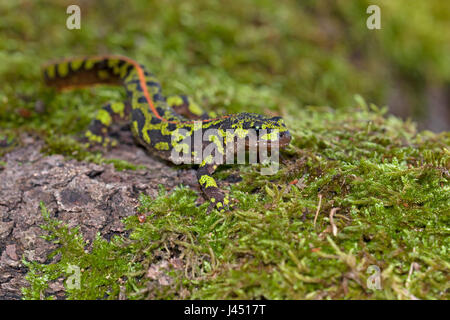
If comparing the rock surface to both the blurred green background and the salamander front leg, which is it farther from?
the blurred green background

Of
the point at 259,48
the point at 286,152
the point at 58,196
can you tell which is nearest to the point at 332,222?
the point at 286,152

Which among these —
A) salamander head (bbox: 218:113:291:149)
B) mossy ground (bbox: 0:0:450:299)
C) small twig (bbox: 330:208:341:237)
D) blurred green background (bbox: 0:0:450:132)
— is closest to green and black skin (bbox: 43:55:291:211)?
salamander head (bbox: 218:113:291:149)

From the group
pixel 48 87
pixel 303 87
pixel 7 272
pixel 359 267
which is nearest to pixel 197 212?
pixel 359 267

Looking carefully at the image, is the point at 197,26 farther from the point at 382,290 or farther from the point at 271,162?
the point at 382,290

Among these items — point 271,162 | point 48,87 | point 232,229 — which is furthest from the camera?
point 48,87

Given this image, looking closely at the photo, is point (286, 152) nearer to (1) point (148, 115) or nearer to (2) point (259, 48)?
(1) point (148, 115)
